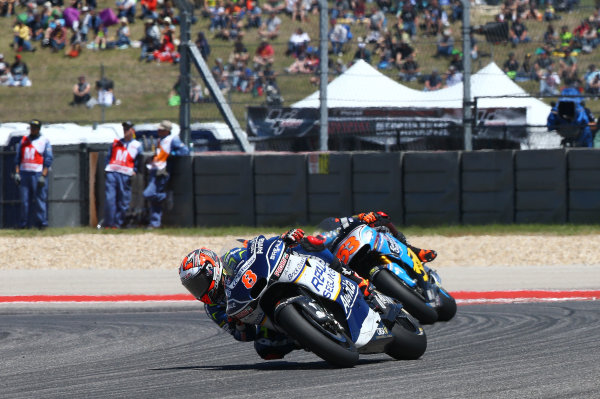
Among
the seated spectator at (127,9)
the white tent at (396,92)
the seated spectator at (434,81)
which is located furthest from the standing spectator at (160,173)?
the seated spectator at (127,9)

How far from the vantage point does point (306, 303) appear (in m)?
6.04

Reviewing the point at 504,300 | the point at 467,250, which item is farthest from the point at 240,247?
the point at 467,250

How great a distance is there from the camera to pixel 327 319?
6043mm

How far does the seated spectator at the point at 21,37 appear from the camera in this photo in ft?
84.7

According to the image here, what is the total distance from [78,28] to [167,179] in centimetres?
1141

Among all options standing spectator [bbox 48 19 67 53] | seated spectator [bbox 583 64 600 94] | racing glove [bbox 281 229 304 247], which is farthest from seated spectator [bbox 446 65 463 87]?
standing spectator [bbox 48 19 67 53]

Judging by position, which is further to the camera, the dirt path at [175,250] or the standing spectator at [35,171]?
the standing spectator at [35,171]

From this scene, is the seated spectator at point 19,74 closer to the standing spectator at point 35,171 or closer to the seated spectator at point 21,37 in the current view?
the seated spectator at point 21,37

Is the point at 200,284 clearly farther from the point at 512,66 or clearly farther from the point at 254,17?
the point at 254,17

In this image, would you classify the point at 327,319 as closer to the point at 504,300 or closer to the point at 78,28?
the point at 504,300

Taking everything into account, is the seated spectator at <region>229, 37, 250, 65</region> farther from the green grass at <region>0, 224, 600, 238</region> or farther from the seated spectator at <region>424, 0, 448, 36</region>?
the seated spectator at <region>424, 0, 448, 36</region>

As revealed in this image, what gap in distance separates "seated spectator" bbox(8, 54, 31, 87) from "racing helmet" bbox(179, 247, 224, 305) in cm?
1513

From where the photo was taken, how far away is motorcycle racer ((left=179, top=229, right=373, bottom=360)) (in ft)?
20.7

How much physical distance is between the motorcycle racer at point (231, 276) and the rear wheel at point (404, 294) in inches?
48.2
